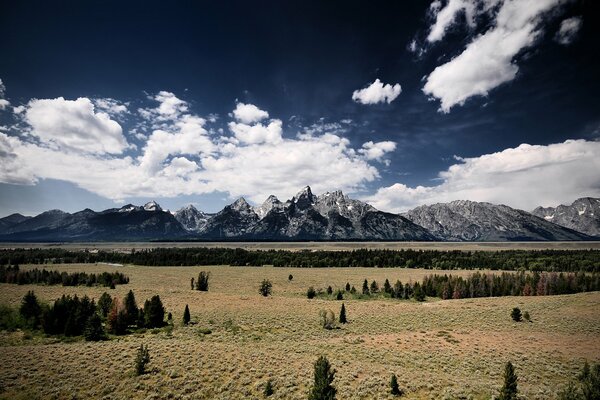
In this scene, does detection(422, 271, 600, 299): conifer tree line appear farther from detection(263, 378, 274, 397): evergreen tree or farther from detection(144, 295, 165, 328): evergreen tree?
detection(263, 378, 274, 397): evergreen tree

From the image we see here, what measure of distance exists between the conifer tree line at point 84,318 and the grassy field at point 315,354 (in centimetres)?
296

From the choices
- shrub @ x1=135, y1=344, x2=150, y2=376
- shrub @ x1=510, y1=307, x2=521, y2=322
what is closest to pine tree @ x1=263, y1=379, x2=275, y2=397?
shrub @ x1=135, y1=344, x2=150, y2=376

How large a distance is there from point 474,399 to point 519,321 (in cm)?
4071

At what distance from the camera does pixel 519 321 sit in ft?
177

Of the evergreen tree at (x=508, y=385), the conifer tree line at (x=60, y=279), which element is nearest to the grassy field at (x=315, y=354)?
the evergreen tree at (x=508, y=385)

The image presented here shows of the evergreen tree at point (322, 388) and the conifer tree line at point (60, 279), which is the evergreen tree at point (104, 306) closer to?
the conifer tree line at point (60, 279)

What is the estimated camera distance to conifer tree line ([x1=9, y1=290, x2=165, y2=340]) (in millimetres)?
45594

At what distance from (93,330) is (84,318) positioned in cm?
572

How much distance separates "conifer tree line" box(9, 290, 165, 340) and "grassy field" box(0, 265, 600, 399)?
2961mm

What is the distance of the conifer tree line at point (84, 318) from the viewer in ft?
150

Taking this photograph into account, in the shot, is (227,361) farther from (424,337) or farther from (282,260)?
(282,260)

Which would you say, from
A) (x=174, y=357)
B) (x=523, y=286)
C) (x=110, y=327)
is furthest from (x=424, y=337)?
(x=523, y=286)

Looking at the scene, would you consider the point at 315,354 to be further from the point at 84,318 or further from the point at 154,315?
the point at 84,318

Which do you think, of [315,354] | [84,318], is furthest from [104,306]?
[315,354]
